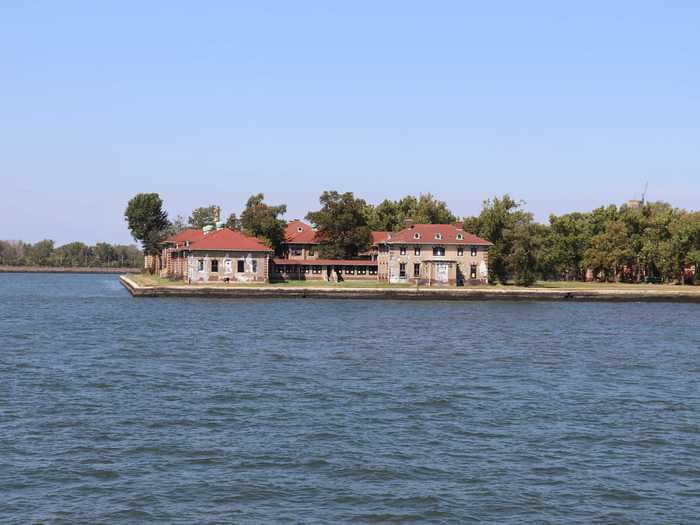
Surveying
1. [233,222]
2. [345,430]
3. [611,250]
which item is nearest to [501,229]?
[611,250]

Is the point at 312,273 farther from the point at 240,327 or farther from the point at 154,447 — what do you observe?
the point at 154,447

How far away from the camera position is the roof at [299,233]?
131250 millimetres

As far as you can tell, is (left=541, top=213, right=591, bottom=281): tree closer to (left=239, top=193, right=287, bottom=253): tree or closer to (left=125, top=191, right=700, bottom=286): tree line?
(left=125, top=191, right=700, bottom=286): tree line

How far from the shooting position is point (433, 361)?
44188mm

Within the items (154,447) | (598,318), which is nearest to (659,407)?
(154,447)

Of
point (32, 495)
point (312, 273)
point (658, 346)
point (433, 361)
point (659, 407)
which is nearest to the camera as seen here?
point (32, 495)

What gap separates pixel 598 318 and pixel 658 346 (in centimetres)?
2526

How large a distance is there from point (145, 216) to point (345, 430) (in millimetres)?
139555

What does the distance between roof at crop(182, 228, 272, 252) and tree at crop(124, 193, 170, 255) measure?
54090mm

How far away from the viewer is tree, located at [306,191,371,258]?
127750 mm

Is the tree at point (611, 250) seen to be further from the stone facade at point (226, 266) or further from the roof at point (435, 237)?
the stone facade at point (226, 266)

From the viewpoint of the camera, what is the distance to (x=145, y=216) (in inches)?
6344

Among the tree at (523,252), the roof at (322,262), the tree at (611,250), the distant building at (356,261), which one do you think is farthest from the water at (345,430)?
the tree at (611,250)

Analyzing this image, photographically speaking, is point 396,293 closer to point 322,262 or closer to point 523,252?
point 523,252
